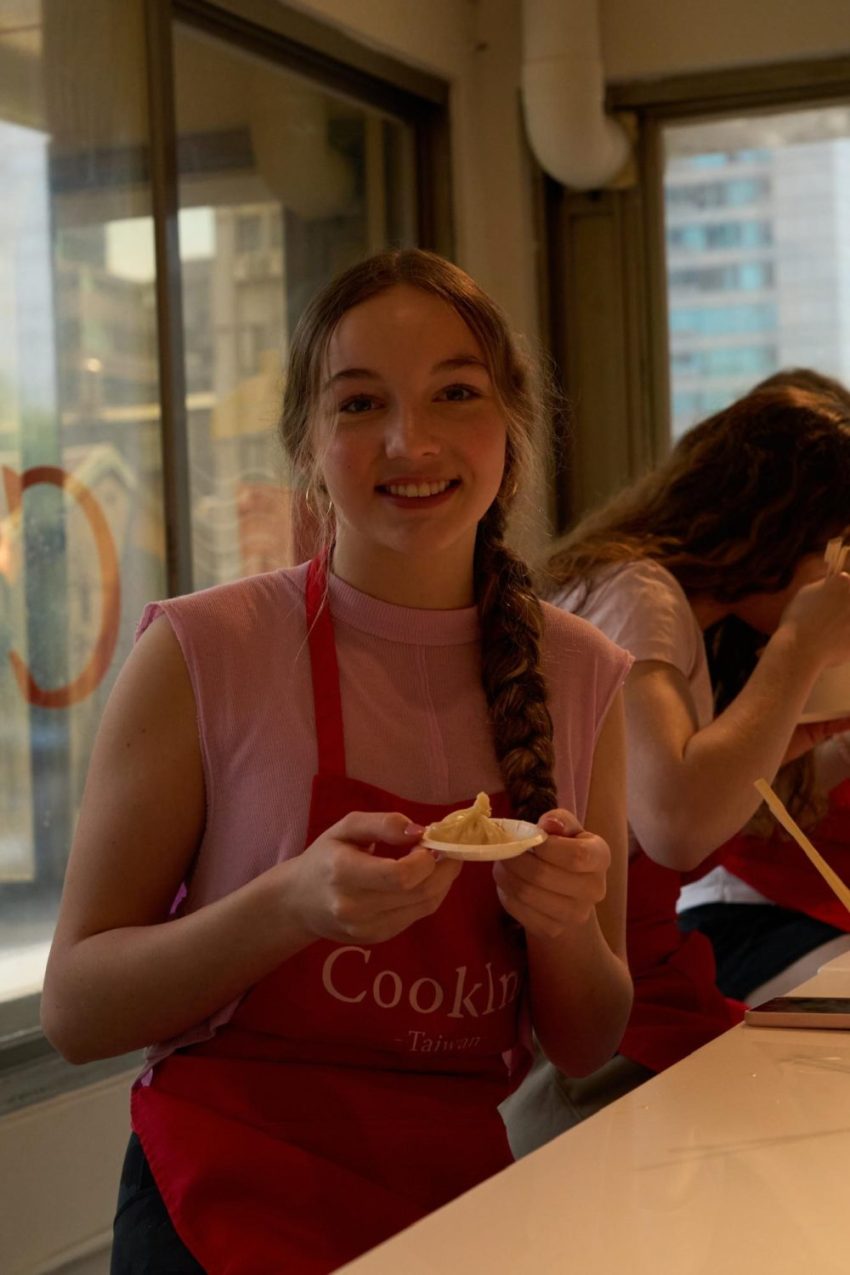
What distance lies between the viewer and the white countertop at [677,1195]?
34.6 inches

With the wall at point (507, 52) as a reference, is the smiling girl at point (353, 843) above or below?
below

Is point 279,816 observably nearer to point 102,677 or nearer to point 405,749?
point 405,749

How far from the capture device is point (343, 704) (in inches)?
59.9

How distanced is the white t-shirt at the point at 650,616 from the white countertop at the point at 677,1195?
30.1 inches

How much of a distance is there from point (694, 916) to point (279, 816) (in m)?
1.07

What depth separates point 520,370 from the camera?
1.65m

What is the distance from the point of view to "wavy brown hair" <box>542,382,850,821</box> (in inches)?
82.9

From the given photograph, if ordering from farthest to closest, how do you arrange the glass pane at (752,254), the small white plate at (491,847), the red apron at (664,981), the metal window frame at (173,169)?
the glass pane at (752,254) < the metal window frame at (173,169) < the red apron at (664,981) < the small white plate at (491,847)

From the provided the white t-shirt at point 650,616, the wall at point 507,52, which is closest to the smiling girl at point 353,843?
the white t-shirt at point 650,616

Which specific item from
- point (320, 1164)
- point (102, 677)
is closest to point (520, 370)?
point (320, 1164)

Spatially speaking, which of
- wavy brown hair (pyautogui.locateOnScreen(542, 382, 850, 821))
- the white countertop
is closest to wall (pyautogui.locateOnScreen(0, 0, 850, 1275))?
wavy brown hair (pyautogui.locateOnScreen(542, 382, 850, 821))

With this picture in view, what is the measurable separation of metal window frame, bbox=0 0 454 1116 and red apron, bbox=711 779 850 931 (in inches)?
41.4

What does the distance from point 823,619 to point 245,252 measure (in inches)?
74.3

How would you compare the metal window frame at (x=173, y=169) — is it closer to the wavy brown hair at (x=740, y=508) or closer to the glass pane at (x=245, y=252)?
the glass pane at (x=245, y=252)
